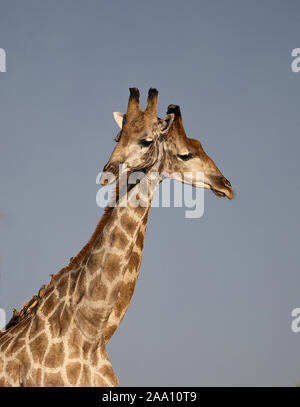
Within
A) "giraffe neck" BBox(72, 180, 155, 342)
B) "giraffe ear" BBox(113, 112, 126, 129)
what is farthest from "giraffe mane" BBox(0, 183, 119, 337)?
"giraffe ear" BBox(113, 112, 126, 129)

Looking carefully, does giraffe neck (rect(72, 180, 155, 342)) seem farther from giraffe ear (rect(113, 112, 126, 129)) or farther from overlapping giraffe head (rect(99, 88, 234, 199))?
giraffe ear (rect(113, 112, 126, 129))

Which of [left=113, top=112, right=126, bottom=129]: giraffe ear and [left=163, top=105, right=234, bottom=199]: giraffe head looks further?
[left=113, top=112, right=126, bottom=129]: giraffe ear

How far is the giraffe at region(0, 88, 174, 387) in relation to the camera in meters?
9.45

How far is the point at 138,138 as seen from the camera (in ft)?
33.4

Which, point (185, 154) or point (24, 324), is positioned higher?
point (185, 154)

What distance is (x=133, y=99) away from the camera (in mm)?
10609

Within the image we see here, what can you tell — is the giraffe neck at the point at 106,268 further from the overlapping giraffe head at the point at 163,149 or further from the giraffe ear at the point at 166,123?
the giraffe ear at the point at 166,123

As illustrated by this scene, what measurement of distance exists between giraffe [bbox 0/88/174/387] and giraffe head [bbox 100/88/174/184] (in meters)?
0.02

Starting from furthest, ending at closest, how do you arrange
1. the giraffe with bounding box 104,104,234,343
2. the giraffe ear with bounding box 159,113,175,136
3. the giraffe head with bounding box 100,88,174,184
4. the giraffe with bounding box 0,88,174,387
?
the giraffe with bounding box 104,104,234,343 → the giraffe ear with bounding box 159,113,175,136 → the giraffe head with bounding box 100,88,174,184 → the giraffe with bounding box 0,88,174,387

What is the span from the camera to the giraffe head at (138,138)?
394 inches

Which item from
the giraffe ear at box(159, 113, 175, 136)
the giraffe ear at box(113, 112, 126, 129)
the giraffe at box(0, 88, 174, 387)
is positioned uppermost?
the giraffe ear at box(113, 112, 126, 129)

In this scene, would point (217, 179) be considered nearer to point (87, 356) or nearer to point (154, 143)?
point (154, 143)
